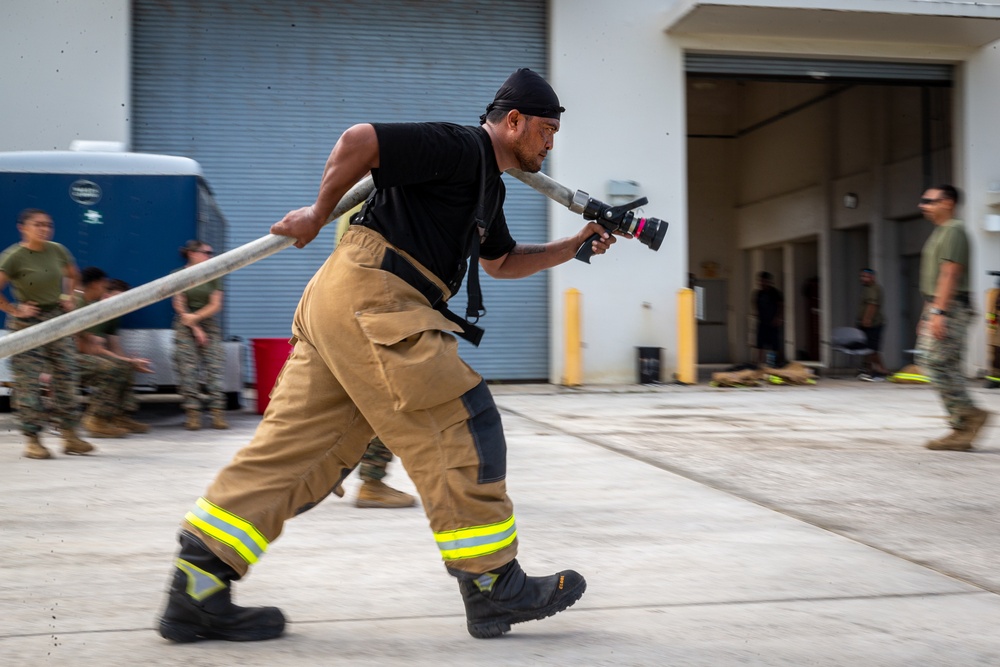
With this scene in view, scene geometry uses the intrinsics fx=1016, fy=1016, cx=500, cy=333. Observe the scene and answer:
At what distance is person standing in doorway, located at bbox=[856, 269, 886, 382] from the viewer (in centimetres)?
1608

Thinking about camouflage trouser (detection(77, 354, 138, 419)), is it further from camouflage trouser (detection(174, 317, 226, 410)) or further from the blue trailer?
the blue trailer

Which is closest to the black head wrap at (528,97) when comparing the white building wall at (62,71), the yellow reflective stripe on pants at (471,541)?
the yellow reflective stripe on pants at (471,541)

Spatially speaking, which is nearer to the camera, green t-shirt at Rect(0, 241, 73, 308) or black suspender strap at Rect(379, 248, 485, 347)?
black suspender strap at Rect(379, 248, 485, 347)

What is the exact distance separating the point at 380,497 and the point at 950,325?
13.0 feet

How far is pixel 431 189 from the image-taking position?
2.69m

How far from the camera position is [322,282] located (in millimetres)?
2684

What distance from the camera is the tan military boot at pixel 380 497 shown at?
471 cm

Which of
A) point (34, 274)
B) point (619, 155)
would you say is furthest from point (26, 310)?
point (619, 155)

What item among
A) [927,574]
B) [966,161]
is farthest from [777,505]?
[966,161]

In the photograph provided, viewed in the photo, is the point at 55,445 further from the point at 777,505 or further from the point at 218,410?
the point at 777,505

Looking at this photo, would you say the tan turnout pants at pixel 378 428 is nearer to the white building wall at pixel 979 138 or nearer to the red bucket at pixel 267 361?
the red bucket at pixel 267 361

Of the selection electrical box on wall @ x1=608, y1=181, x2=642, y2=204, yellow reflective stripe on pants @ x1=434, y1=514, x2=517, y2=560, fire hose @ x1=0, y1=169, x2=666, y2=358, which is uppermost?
electrical box on wall @ x1=608, y1=181, x2=642, y2=204

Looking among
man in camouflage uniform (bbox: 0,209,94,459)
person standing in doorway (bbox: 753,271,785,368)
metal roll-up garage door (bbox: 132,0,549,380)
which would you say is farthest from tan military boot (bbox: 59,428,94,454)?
person standing in doorway (bbox: 753,271,785,368)

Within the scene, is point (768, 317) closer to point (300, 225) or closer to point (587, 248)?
point (587, 248)
